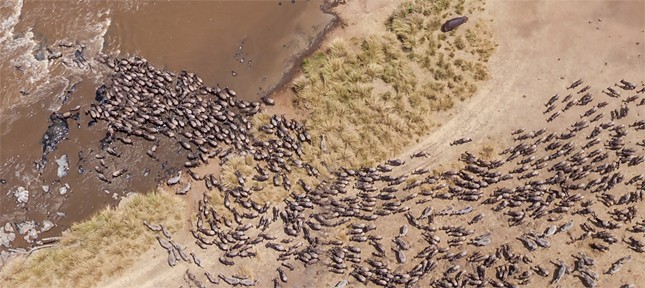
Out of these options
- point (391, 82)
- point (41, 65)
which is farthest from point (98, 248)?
point (391, 82)

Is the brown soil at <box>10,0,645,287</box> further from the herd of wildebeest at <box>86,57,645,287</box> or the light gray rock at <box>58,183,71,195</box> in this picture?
the light gray rock at <box>58,183,71,195</box>

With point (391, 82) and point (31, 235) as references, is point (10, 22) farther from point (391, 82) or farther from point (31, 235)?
point (391, 82)

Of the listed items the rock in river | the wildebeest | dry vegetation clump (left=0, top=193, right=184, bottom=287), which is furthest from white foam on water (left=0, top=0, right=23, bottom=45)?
the wildebeest

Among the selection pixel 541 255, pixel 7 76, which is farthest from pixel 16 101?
pixel 541 255

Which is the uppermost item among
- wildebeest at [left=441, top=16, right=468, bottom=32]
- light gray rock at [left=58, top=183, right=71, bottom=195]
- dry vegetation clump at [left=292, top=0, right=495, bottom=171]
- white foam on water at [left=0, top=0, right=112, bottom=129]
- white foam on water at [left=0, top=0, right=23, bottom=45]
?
white foam on water at [left=0, top=0, right=23, bottom=45]

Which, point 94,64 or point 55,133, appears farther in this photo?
point 94,64

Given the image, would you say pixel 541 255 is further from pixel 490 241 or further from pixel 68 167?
pixel 68 167
